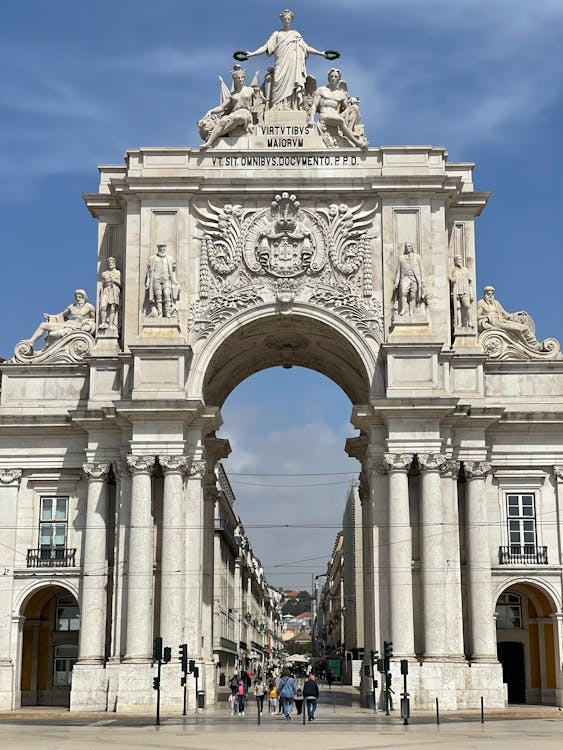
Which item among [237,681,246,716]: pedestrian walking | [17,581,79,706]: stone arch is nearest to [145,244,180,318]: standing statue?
[17,581,79,706]: stone arch

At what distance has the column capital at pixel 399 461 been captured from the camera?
1911 inches

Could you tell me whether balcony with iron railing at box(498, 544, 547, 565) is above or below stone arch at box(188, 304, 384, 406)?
below

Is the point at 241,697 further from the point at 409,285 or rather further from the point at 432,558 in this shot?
the point at 409,285

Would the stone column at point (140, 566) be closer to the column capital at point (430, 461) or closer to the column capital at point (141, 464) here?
the column capital at point (141, 464)

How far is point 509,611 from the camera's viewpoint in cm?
5375

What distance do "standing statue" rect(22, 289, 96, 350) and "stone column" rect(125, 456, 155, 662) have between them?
7.67 meters

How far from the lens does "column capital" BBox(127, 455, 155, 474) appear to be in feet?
160

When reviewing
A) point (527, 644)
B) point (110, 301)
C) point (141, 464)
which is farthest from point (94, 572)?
point (527, 644)

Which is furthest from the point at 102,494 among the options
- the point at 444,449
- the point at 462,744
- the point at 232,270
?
the point at 462,744

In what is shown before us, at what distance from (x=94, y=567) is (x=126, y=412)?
6.65 meters

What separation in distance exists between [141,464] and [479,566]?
14.4 m

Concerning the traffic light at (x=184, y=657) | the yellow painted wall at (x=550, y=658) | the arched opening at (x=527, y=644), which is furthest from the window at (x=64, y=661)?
the yellow painted wall at (x=550, y=658)

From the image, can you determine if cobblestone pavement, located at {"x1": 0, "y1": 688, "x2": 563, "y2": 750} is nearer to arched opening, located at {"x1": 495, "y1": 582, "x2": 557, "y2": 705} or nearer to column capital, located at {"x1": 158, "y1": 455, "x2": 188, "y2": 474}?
arched opening, located at {"x1": 495, "y1": 582, "x2": 557, "y2": 705}

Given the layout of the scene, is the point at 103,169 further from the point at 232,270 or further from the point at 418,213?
the point at 418,213
